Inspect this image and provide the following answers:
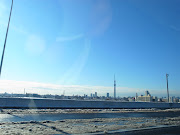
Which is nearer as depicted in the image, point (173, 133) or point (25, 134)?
point (25, 134)

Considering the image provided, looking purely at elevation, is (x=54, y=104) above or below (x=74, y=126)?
below

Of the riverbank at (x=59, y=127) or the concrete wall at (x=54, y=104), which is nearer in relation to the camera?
the riverbank at (x=59, y=127)

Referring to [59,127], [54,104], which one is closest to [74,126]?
[59,127]

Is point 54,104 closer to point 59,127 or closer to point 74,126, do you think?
point 74,126

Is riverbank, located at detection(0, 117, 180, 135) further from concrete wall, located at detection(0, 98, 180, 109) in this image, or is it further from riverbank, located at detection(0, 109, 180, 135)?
concrete wall, located at detection(0, 98, 180, 109)

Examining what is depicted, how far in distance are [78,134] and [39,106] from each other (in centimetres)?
1541

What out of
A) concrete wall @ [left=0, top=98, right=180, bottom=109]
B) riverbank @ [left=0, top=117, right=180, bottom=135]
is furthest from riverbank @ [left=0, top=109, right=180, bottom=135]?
concrete wall @ [left=0, top=98, right=180, bottom=109]

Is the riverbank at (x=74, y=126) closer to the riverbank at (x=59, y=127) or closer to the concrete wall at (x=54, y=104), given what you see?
the riverbank at (x=59, y=127)

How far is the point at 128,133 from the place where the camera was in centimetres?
808

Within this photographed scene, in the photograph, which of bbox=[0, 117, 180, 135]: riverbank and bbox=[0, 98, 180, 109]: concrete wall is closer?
bbox=[0, 117, 180, 135]: riverbank

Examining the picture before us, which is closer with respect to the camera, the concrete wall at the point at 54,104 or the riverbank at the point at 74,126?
the riverbank at the point at 74,126

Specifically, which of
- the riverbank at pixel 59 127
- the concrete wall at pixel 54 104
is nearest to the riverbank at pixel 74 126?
the riverbank at pixel 59 127

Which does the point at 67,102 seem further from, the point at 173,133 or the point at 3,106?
the point at 173,133

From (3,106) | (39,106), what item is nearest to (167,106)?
(39,106)
